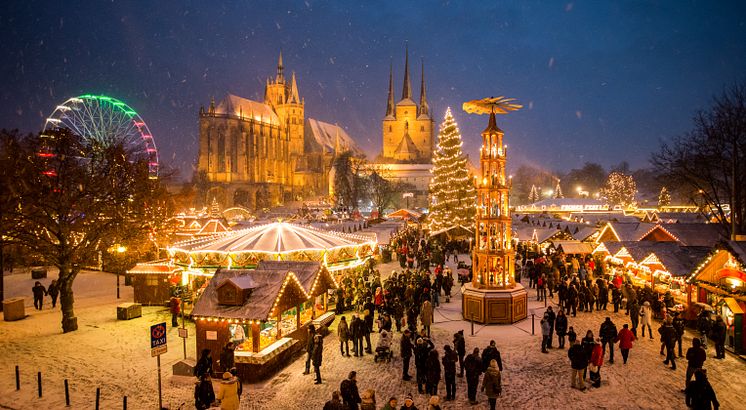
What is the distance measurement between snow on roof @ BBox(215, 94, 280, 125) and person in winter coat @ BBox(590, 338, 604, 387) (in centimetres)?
8938

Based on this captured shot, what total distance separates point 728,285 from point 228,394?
43.8ft

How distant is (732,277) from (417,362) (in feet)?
31.3

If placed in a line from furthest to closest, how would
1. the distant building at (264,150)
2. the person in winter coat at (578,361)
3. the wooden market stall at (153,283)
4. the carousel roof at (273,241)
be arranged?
1. the distant building at (264,150)
2. the wooden market stall at (153,283)
3. the carousel roof at (273,241)
4. the person in winter coat at (578,361)

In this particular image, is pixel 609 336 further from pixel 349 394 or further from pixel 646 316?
pixel 349 394

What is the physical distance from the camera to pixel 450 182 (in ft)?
129

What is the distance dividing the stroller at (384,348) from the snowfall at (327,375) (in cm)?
19

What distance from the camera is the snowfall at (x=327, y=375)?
9391mm

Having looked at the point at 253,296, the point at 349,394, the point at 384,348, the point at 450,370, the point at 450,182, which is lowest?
the point at 384,348

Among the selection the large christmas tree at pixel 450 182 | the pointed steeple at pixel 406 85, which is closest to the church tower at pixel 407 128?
the pointed steeple at pixel 406 85

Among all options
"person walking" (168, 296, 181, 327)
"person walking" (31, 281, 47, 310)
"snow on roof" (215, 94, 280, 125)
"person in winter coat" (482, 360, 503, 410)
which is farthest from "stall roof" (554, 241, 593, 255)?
"snow on roof" (215, 94, 280, 125)

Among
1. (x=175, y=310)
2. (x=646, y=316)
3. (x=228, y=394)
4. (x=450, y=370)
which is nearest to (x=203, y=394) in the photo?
(x=228, y=394)

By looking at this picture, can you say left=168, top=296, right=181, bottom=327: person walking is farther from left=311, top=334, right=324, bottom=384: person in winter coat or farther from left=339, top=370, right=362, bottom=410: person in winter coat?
left=339, top=370, right=362, bottom=410: person in winter coat

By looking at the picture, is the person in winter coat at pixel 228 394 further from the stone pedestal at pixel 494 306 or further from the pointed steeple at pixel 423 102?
the pointed steeple at pixel 423 102

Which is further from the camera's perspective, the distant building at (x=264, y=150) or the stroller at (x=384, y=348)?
the distant building at (x=264, y=150)
